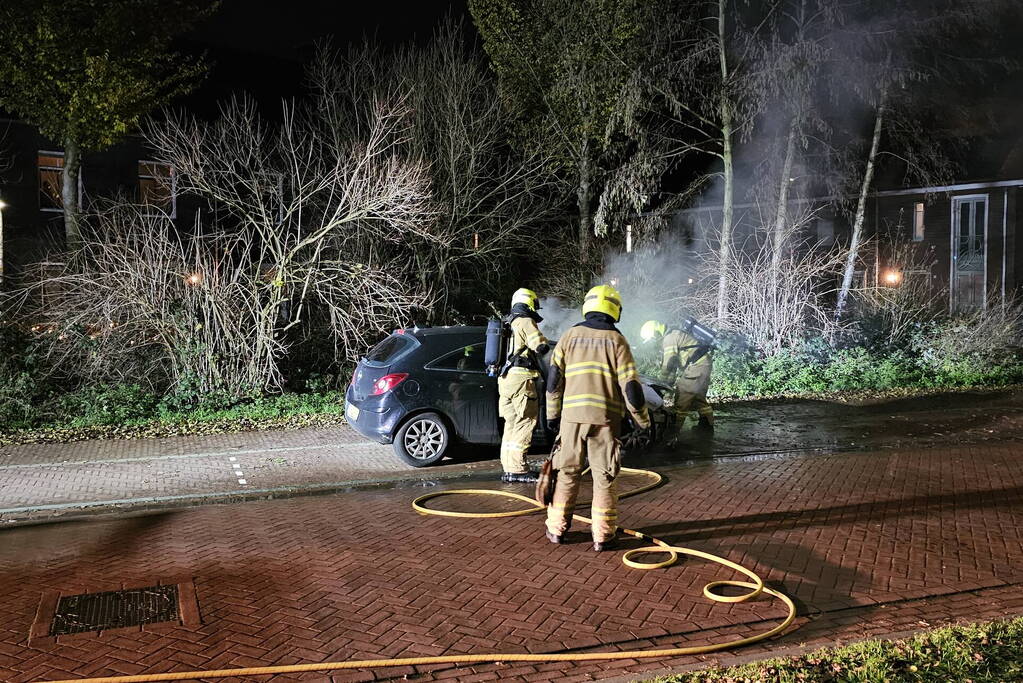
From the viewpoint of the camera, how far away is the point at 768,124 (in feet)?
58.6

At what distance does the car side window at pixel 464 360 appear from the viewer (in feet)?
30.2

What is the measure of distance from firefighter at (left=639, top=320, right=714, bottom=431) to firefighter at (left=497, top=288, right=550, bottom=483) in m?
2.62

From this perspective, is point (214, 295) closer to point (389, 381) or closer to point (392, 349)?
point (392, 349)

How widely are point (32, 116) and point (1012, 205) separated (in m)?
29.0

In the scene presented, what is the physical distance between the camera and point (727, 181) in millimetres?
18766

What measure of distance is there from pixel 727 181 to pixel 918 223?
15.2m

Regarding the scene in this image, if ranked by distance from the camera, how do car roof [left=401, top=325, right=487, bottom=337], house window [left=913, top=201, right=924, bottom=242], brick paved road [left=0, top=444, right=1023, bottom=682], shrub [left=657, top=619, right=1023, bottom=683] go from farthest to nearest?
house window [left=913, top=201, right=924, bottom=242]
car roof [left=401, top=325, right=487, bottom=337]
brick paved road [left=0, top=444, right=1023, bottom=682]
shrub [left=657, top=619, right=1023, bottom=683]

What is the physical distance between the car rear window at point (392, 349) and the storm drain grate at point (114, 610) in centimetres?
419

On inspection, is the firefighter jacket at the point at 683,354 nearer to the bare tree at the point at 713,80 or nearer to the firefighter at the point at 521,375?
the firefighter at the point at 521,375

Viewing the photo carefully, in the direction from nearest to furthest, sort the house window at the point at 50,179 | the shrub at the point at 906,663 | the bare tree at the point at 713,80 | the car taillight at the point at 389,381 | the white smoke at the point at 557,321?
the shrub at the point at 906,663 → the car taillight at the point at 389,381 → the white smoke at the point at 557,321 → the bare tree at the point at 713,80 → the house window at the point at 50,179

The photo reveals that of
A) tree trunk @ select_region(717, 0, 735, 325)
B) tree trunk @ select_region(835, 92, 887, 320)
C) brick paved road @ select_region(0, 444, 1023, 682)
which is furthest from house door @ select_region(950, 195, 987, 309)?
brick paved road @ select_region(0, 444, 1023, 682)

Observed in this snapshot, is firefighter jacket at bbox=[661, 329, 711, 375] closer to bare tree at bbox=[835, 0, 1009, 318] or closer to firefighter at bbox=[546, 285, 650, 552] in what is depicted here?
firefighter at bbox=[546, 285, 650, 552]

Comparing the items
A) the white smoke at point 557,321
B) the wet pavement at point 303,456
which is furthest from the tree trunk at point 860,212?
the white smoke at point 557,321

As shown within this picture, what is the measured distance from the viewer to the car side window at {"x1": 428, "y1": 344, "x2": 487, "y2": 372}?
9195 millimetres
